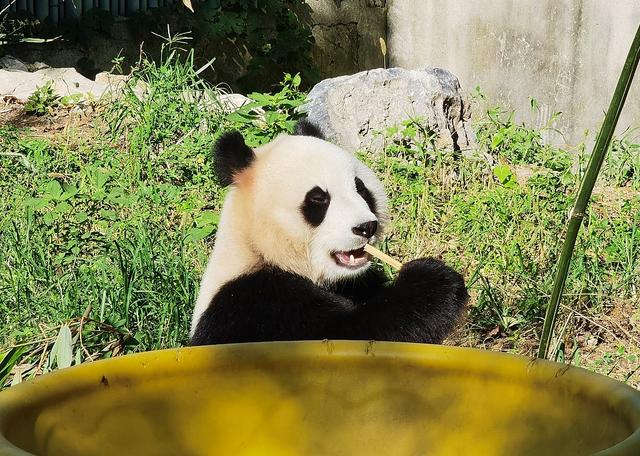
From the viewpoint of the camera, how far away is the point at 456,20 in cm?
861

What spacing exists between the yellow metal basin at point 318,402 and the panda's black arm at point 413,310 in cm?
131

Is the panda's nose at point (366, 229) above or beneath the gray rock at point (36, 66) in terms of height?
above

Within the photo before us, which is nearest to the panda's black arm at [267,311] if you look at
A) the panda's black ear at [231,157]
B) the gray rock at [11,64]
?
the panda's black ear at [231,157]

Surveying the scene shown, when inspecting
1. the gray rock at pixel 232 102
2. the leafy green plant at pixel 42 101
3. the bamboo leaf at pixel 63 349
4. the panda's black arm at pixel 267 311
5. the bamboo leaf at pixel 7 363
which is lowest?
the leafy green plant at pixel 42 101

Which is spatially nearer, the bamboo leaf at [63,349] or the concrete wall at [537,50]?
the bamboo leaf at [63,349]

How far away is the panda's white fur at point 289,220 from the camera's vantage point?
283 cm

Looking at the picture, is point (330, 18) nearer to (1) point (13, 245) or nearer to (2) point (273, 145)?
(1) point (13, 245)

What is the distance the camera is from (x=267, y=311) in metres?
2.68

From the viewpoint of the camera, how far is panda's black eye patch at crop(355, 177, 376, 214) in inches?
118

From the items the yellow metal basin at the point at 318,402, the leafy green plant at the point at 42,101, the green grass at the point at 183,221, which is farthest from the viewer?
the leafy green plant at the point at 42,101

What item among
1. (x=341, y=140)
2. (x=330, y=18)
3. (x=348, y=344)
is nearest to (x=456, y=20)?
(x=330, y=18)

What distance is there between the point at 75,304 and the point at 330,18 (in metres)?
6.76

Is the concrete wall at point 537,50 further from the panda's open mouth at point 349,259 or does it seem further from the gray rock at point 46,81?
the panda's open mouth at point 349,259

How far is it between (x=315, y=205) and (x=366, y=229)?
0.18m
